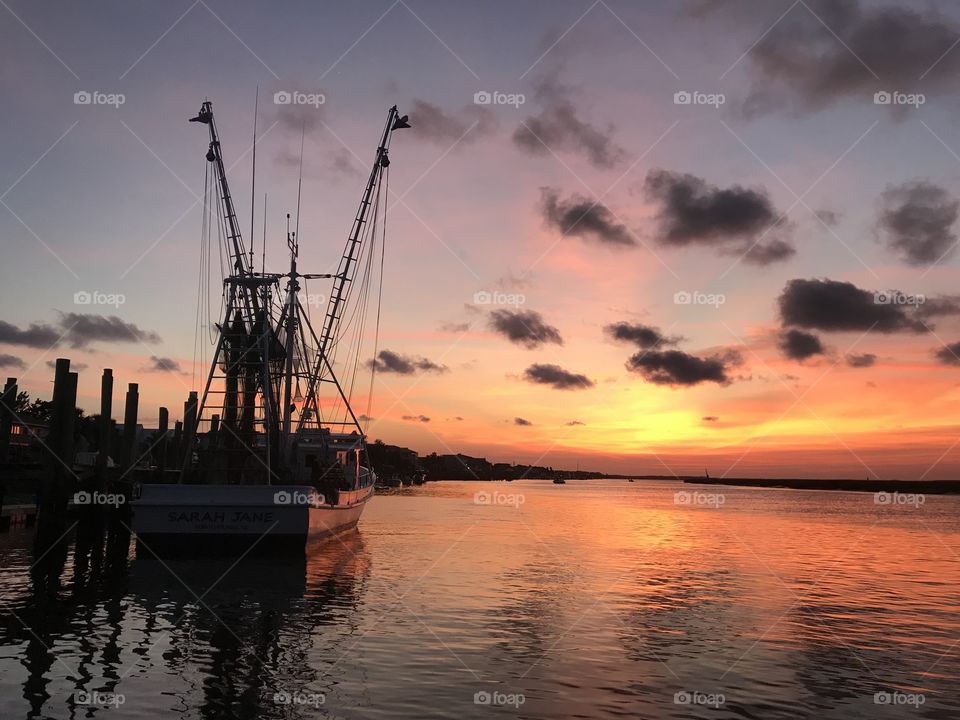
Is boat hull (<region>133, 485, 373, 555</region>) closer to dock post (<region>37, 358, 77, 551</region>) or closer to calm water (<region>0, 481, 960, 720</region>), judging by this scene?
calm water (<region>0, 481, 960, 720</region>)

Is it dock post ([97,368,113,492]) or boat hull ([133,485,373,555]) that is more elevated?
dock post ([97,368,113,492])

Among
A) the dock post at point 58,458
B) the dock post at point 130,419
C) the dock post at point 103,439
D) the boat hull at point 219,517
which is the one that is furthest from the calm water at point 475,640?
the dock post at point 130,419

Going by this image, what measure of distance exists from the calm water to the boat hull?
1043 millimetres

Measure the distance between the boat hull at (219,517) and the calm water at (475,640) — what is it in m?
1.04

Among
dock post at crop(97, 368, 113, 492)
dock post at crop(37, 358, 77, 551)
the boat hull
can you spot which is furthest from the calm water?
dock post at crop(97, 368, 113, 492)

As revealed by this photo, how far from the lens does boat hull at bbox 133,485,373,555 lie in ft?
108

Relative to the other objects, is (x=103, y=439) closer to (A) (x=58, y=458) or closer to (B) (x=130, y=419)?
(B) (x=130, y=419)

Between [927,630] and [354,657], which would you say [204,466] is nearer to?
[354,657]

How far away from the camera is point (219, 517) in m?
33.1

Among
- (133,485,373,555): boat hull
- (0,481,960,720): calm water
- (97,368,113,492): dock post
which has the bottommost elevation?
(0,481,960,720): calm water

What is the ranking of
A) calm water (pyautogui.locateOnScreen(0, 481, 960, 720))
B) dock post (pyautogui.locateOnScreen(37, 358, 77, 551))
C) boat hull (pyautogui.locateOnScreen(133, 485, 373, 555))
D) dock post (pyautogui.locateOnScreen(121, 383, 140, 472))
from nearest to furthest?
calm water (pyautogui.locateOnScreen(0, 481, 960, 720)) < boat hull (pyautogui.locateOnScreen(133, 485, 373, 555)) < dock post (pyautogui.locateOnScreen(37, 358, 77, 551)) < dock post (pyautogui.locateOnScreen(121, 383, 140, 472))

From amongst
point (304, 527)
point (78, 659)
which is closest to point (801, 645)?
point (78, 659)

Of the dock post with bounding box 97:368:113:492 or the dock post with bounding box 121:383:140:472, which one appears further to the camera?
the dock post with bounding box 121:383:140:472

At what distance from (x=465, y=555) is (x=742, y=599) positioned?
16304 mm
